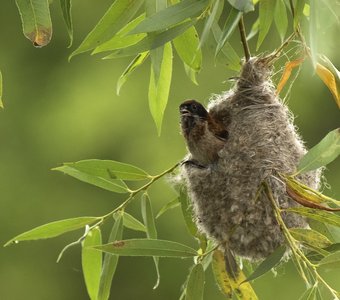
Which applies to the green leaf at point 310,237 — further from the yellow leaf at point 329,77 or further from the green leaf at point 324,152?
the yellow leaf at point 329,77

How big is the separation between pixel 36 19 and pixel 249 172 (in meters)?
0.57

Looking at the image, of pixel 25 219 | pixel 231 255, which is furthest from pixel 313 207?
pixel 25 219

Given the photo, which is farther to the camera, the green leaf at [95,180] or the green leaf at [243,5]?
the green leaf at [95,180]

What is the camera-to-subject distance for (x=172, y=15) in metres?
1.75

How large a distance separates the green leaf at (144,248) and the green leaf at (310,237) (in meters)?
0.24

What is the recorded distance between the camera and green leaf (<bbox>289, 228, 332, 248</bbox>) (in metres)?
1.94

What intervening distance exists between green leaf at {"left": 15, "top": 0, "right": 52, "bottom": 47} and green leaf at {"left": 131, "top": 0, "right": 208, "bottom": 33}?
23 cm

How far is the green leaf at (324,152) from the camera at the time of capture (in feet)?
6.24

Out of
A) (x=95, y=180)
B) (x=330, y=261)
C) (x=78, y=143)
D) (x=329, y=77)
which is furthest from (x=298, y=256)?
(x=78, y=143)

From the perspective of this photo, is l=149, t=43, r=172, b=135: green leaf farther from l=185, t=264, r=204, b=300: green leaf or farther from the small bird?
l=185, t=264, r=204, b=300: green leaf

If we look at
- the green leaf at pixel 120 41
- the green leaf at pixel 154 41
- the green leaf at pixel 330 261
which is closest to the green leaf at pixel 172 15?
the green leaf at pixel 154 41

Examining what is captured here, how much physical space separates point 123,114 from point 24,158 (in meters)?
0.93

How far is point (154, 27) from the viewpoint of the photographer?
172 centimetres

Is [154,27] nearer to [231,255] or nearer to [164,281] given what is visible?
[231,255]
